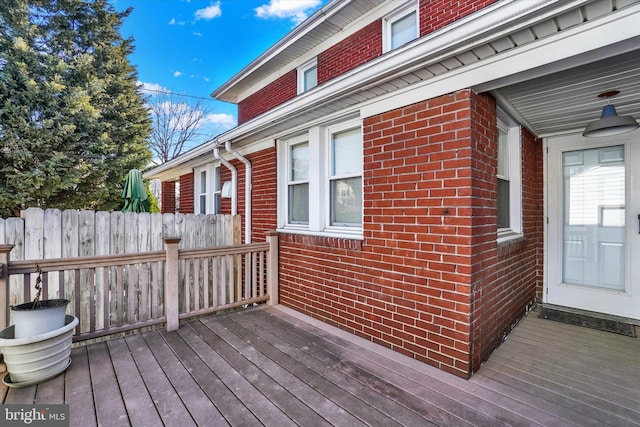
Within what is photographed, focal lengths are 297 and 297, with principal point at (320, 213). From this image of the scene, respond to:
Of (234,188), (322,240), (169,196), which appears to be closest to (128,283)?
(234,188)

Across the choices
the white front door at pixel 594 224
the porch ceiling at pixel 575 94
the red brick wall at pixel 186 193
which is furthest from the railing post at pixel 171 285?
the white front door at pixel 594 224

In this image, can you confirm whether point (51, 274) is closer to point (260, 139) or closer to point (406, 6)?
point (260, 139)

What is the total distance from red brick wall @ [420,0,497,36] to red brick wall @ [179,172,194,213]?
6.21m

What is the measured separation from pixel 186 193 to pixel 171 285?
5197 millimetres

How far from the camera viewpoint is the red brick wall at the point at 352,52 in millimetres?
4602

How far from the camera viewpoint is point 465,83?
90.8 inches

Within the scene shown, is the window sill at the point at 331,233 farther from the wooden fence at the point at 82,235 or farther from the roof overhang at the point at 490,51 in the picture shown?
the wooden fence at the point at 82,235

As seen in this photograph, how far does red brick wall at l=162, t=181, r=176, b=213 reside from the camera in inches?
387

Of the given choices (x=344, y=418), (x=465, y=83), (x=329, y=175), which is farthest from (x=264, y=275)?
→ (x=465, y=83)

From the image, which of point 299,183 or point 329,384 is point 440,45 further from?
point 329,384

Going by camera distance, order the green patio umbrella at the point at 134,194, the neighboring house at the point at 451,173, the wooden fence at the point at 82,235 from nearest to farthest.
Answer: the neighboring house at the point at 451,173 → the wooden fence at the point at 82,235 → the green patio umbrella at the point at 134,194

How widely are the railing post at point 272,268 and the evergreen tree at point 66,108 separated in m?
8.35

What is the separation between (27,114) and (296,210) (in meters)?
9.10

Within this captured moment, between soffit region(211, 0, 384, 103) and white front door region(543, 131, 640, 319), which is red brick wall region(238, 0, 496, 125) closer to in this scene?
soffit region(211, 0, 384, 103)
